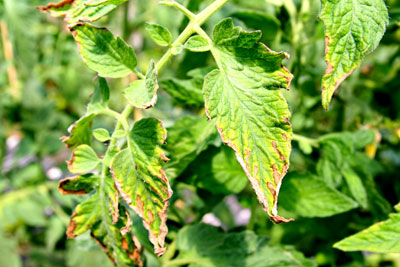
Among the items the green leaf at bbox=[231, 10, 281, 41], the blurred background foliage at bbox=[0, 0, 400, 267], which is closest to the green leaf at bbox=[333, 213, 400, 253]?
the blurred background foliage at bbox=[0, 0, 400, 267]

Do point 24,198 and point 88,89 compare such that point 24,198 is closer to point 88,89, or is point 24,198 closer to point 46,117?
point 46,117

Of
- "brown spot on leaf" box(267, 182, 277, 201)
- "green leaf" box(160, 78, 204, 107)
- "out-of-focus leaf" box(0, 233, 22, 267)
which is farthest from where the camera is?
"out-of-focus leaf" box(0, 233, 22, 267)

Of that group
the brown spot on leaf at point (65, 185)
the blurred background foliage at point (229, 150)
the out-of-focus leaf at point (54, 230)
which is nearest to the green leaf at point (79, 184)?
the brown spot on leaf at point (65, 185)

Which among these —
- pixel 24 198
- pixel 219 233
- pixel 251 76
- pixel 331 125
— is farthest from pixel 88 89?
pixel 251 76

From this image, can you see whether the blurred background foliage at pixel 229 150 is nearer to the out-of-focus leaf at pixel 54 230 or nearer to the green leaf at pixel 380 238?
the out-of-focus leaf at pixel 54 230

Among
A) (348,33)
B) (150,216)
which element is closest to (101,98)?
(150,216)

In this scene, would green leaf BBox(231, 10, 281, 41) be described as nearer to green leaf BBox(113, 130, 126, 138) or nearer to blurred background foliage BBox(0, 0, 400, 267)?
blurred background foliage BBox(0, 0, 400, 267)
